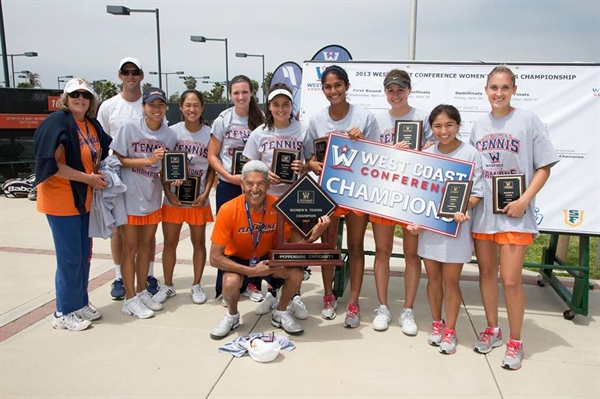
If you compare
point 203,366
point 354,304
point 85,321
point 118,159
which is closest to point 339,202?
point 354,304

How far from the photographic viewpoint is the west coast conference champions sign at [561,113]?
15.0ft

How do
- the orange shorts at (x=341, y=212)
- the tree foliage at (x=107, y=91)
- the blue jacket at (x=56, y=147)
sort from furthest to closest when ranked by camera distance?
the tree foliage at (x=107, y=91) → the orange shorts at (x=341, y=212) → the blue jacket at (x=56, y=147)

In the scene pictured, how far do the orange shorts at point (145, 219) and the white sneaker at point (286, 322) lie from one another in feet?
4.45

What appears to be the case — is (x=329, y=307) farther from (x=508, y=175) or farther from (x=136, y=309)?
(x=508, y=175)

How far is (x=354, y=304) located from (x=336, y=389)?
3.74 ft

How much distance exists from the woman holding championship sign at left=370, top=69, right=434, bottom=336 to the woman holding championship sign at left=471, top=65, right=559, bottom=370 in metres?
0.54

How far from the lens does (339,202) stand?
402cm

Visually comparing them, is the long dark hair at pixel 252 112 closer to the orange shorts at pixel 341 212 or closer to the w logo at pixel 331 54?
the orange shorts at pixel 341 212

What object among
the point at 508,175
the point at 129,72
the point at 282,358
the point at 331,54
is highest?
the point at 331,54

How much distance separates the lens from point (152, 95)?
4.18 metres

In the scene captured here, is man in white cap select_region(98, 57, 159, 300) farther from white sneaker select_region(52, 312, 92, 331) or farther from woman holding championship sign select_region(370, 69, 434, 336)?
woman holding championship sign select_region(370, 69, 434, 336)

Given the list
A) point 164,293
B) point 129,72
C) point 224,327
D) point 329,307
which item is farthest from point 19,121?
point 329,307

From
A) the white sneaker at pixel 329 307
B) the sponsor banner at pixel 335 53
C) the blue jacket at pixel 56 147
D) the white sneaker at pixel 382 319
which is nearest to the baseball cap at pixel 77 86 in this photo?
the blue jacket at pixel 56 147

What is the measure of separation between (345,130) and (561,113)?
221 cm
